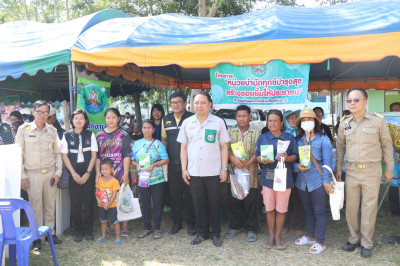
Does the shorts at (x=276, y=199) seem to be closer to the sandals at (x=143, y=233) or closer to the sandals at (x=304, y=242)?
the sandals at (x=304, y=242)

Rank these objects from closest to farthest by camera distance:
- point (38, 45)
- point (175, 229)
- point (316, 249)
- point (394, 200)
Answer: point (316, 249) → point (175, 229) → point (394, 200) → point (38, 45)

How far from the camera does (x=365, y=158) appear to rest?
132 inches

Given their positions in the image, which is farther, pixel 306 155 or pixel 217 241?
pixel 217 241

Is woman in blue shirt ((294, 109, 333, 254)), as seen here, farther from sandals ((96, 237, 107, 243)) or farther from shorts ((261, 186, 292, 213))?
sandals ((96, 237, 107, 243))

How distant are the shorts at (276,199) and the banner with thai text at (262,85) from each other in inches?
44.5

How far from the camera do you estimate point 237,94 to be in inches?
167

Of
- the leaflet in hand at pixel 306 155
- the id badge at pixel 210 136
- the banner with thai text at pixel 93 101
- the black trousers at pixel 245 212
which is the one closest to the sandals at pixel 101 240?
the banner with thai text at pixel 93 101

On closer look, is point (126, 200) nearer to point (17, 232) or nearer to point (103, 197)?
point (103, 197)

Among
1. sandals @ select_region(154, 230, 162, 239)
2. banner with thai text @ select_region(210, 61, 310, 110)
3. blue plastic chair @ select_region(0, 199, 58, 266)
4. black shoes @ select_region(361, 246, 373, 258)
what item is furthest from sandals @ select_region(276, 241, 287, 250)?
blue plastic chair @ select_region(0, 199, 58, 266)

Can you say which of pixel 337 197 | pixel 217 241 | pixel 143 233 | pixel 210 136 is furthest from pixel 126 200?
pixel 337 197

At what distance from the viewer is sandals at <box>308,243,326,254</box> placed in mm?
3579

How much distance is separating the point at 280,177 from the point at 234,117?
8037 millimetres

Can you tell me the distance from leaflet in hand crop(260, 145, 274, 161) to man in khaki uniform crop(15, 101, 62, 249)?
8.30 feet

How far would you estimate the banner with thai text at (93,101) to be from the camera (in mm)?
4580
